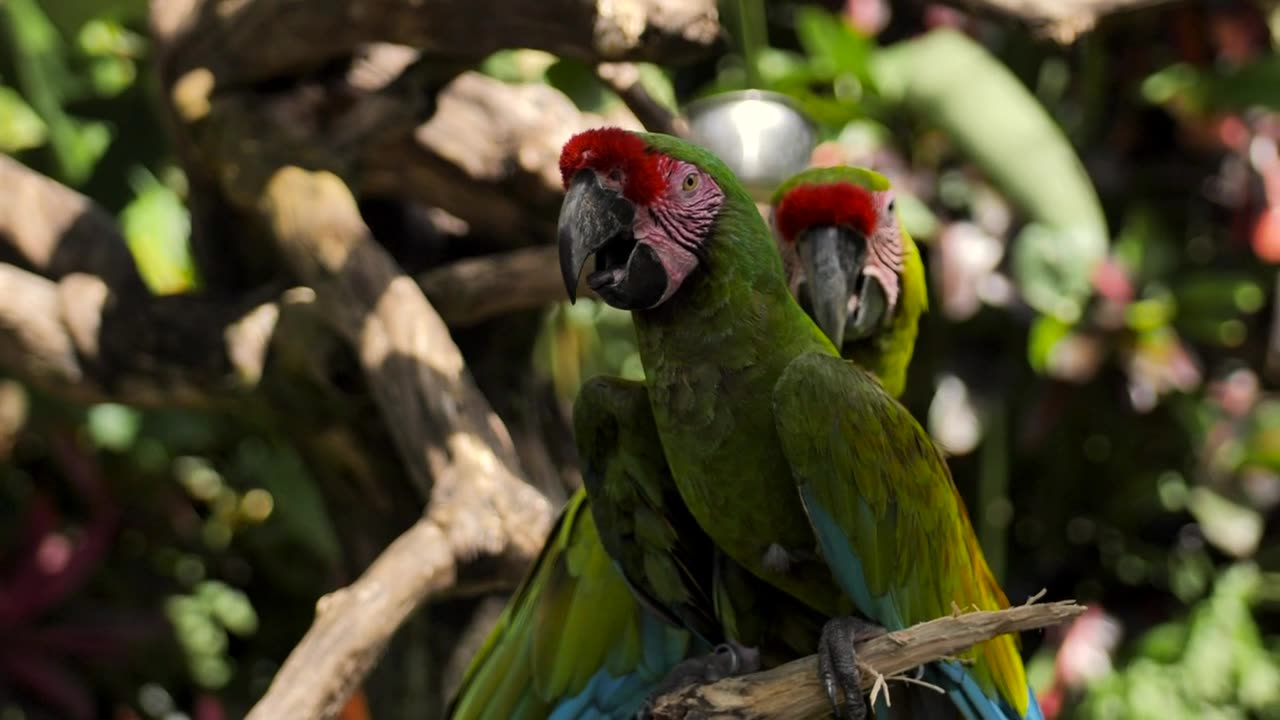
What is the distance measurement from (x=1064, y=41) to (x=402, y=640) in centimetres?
97

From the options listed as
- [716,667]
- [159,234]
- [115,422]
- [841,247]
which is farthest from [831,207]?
[115,422]

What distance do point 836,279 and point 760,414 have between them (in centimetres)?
19

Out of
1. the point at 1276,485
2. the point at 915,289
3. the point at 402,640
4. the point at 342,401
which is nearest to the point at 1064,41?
the point at 915,289

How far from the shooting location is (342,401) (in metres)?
1.49

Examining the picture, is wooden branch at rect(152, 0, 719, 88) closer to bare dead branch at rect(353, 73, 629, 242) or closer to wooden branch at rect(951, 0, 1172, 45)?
bare dead branch at rect(353, 73, 629, 242)

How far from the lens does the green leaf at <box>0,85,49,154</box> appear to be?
7.22 ft

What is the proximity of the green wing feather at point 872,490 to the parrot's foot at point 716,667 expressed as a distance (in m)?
0.14

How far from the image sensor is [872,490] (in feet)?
2.95

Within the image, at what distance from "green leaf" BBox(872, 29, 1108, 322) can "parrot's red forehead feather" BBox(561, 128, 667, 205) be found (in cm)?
121

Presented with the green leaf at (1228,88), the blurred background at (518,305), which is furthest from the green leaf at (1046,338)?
the green leaf at (1228,88)

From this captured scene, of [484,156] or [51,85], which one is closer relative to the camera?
[484,156]

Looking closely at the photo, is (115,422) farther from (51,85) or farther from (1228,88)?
(1228,88)

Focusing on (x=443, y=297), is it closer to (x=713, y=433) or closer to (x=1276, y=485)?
(x=713, y=433)

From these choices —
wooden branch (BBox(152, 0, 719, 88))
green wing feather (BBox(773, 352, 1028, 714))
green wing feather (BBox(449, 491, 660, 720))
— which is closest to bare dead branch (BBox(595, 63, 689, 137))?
wooden branch (BBox(152, 0, 719, 88))
